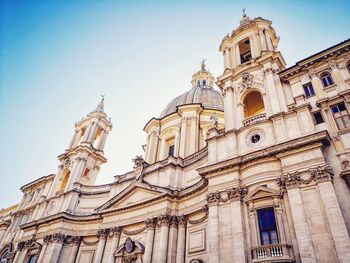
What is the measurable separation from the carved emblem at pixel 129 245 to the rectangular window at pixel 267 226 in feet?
36.8

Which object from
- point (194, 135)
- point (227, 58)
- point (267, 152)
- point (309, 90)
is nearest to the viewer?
point (267, 152)

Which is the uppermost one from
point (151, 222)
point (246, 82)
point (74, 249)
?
point (246, 82)

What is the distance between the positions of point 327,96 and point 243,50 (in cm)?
1158

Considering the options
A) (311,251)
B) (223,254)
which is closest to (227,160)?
(223,254)

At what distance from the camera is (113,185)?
27.3 metres

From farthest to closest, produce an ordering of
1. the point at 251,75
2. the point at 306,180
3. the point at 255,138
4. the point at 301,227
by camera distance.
Answer: the point at 251,75 < the point at 255,138 < the point at 306,180 < the point at 301,227

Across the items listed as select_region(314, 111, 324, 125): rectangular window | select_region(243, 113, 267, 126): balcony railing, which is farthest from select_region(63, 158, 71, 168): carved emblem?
select_region(314, 111, 324, 125): rectangular window

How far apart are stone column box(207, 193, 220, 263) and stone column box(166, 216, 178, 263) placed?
471 cm

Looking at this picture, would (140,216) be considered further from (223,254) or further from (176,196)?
(223,254)

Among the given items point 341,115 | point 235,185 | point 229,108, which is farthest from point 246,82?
point 235,185

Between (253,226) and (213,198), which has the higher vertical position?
(213,198)

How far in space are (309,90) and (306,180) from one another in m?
6.74

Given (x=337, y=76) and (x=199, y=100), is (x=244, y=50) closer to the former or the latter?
(x=199, y=100)

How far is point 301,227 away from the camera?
12461 millimetres
